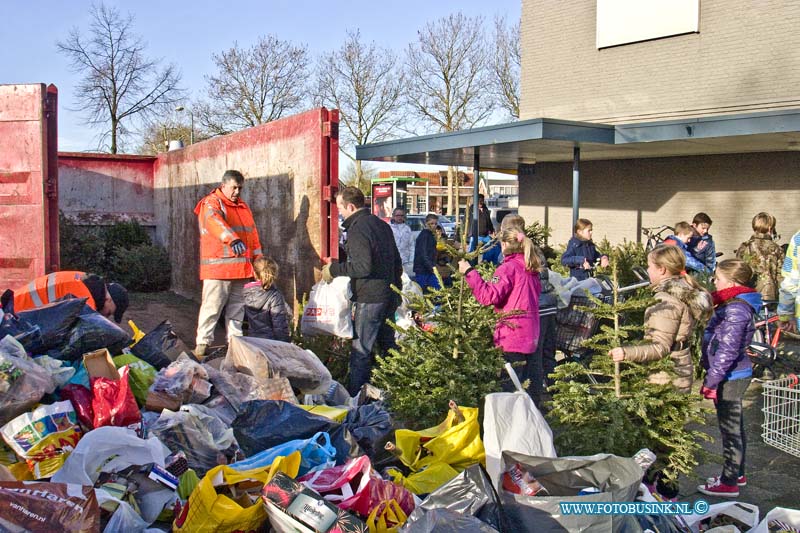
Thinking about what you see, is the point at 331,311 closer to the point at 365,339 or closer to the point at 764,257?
the point at 365,339

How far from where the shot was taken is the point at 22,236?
624 centimetres

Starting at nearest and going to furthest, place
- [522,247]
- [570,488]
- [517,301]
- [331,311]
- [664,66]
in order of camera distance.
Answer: [570,488]
[517,301]
[522,247]
[331,311]
[664,66]

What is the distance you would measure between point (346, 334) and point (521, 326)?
1.91 m

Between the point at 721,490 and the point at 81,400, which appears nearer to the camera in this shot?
the point at 81,400

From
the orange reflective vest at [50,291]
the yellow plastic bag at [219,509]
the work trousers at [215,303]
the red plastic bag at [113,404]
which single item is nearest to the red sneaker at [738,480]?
the yellow plastic bag at [219,509]

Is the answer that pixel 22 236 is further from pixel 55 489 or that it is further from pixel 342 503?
pixel 342 503

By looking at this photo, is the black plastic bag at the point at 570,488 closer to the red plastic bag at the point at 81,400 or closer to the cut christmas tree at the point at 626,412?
the cut christmas tree at the point at 626,412

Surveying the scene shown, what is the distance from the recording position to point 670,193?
13.5 metres

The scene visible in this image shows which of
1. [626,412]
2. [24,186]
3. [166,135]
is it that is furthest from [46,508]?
[166,135]

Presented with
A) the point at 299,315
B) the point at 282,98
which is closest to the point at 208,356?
the point at 299,315

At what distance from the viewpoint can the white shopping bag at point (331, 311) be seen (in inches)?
252

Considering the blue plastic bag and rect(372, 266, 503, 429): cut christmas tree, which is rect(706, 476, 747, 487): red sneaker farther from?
the blue plastic bag

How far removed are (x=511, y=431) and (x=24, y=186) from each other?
4.83 metres

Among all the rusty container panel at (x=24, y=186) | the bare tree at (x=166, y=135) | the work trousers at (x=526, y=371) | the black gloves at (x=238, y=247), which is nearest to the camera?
the work trousers at (x=526, y=371)
